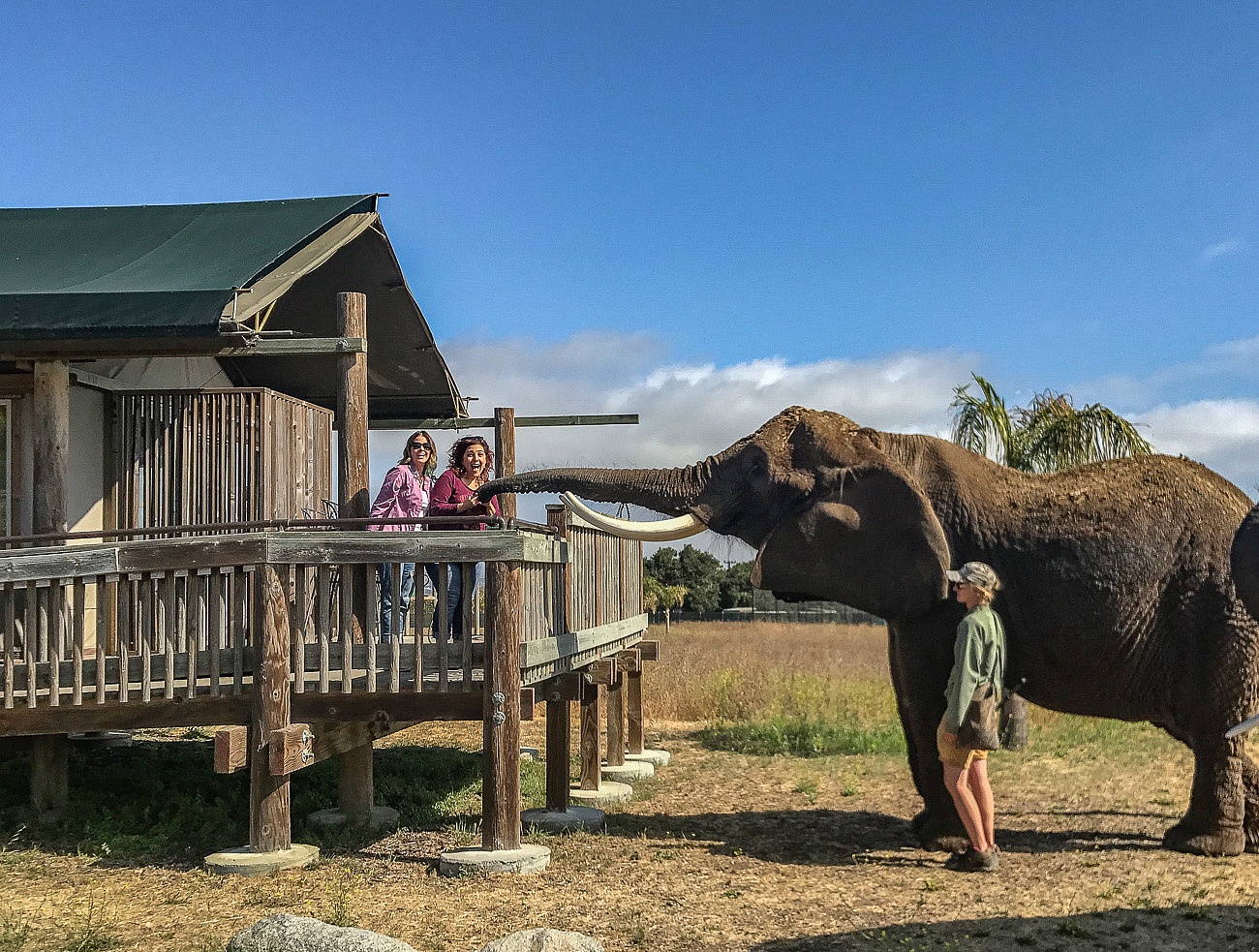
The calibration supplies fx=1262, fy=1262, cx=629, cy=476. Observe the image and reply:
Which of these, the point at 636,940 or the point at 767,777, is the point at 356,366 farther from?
the point at 767,777

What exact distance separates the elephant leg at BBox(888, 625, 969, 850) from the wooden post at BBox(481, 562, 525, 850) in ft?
9.25

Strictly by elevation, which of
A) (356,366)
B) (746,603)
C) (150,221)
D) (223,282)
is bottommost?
(746,603)

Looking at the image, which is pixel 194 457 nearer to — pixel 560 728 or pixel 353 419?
pixel 353 419

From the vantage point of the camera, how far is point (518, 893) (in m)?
7.57

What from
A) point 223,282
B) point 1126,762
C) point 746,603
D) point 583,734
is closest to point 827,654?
point 1126,762

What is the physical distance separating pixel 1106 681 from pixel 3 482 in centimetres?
862

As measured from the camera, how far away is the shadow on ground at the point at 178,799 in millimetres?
8898

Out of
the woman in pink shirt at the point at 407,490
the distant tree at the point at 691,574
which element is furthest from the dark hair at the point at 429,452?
the distant tree at the point at 691,574

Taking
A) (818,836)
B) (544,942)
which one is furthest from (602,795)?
(544,942)

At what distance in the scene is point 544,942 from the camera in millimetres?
5902

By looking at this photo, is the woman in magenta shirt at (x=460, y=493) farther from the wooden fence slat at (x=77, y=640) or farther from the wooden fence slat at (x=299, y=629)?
the wooden fence slat at (x=77, y=640)

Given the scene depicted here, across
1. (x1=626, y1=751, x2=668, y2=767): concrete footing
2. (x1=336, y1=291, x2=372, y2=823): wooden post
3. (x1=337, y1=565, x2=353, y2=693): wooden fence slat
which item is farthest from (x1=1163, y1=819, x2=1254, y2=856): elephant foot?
(x1=336, y1=291, x2=372, y2=823): wooden post

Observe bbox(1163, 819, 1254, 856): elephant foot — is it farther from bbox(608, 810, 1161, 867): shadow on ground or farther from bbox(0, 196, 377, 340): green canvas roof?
bbox(0, 196, 377, 340): green canvas roof

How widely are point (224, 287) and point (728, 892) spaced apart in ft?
17.7
